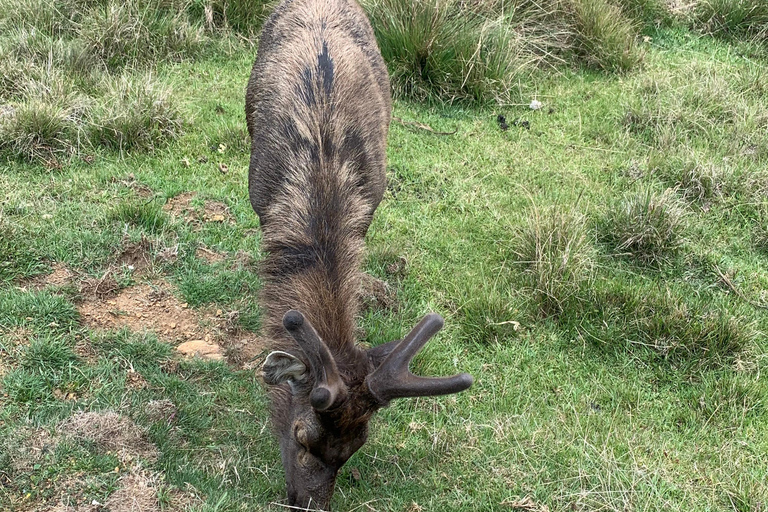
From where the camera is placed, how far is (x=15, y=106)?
6.51m

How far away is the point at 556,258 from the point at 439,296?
94 centimetres

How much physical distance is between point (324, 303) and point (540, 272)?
2153mm

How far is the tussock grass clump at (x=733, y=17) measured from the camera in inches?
364

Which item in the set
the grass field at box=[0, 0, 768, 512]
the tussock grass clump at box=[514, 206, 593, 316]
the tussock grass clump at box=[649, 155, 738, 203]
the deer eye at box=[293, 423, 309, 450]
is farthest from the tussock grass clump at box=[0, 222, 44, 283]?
the tussock grass clump at box=[649, 155, 738, 203]

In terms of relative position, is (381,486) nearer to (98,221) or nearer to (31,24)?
(98,221)

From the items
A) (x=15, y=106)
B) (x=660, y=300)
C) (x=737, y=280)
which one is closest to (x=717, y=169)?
(x=737, y=280)

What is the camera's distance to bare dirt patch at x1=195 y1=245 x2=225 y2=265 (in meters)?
5.75

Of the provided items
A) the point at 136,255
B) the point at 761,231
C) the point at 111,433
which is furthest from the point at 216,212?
the point at 761,231

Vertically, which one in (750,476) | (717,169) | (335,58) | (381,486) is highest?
(335,58)

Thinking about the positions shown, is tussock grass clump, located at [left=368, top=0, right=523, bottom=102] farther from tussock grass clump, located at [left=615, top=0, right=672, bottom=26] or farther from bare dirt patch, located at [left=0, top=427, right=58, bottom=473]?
bare dirt patch, located at [left=0, top=427, right=58, bottom=473]

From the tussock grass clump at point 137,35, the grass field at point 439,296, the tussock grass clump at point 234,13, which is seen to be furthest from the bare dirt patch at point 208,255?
the tussock grass clump at point 234,13

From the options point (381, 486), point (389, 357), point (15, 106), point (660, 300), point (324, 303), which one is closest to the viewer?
point (389, 357)

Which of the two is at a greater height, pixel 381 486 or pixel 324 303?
pixel 324 303

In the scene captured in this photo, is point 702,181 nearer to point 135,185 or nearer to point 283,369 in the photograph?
point 283,369
